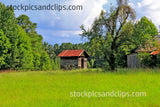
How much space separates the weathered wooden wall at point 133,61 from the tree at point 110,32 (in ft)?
30.1

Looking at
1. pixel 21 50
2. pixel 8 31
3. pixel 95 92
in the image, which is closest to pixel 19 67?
pixel 21 50

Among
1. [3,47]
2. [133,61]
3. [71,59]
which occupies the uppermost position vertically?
[3,47]

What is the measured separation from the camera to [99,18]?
24766mm

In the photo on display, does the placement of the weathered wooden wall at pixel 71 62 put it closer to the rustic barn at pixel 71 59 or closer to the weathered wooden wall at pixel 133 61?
the rustic barn at pixel 71 59

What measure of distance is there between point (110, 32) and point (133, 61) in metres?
11.0

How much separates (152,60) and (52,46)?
63.8 metres

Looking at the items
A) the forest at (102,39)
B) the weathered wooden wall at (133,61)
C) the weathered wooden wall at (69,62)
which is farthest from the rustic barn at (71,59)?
the weathered wooden wall at (133,61)

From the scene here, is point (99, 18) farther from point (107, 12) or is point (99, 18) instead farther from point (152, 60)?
point (152, 60)

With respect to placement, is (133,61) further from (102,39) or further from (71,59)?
(71,59)

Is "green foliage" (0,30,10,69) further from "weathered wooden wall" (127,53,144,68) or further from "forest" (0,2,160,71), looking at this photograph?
"weathered wooden wall" (127,53,144,68)

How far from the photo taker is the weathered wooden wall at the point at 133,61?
104 feet

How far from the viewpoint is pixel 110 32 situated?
24.9 metres

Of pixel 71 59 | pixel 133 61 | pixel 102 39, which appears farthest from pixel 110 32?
pixel 71 59

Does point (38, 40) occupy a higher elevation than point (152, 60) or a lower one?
higher
